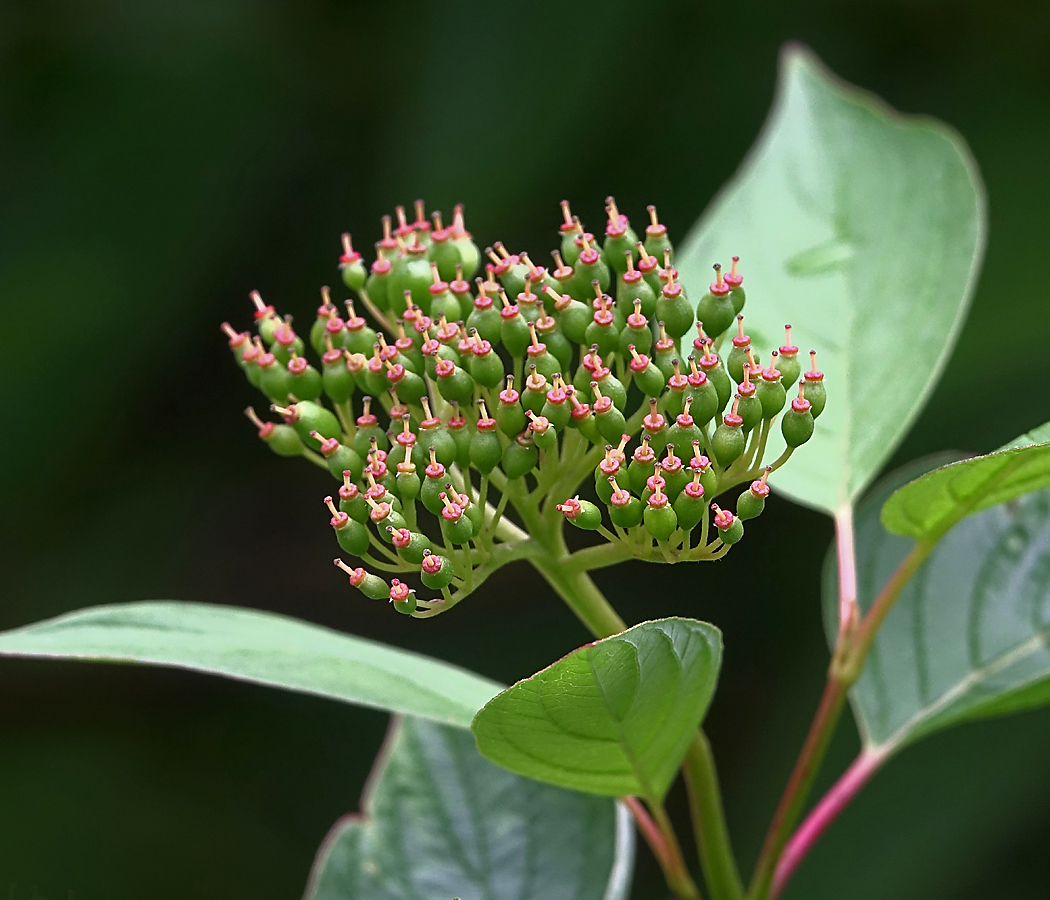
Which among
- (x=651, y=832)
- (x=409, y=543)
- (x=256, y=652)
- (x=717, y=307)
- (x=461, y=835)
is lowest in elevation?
(x=461, y=835)

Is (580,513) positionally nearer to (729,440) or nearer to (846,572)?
(729,440)

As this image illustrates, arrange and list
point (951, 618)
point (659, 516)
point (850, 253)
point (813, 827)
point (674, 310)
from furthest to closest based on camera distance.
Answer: point (850, 253) < point (951, 618) < point (813, 827) < point (674, 310) < point (659, 516)

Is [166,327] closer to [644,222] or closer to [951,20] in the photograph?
[644,222]

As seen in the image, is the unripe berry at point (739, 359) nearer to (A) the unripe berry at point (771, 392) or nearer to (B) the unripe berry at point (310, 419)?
(A) the unripe berry at point (771, 392)

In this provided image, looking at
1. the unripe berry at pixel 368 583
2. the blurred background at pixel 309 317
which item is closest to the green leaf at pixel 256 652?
the unripe berry at pixel 368 583

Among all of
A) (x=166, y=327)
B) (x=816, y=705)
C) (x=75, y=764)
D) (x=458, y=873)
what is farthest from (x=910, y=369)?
(x=75, y=764)

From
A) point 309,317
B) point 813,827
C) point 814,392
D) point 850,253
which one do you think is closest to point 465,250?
point 814,392
